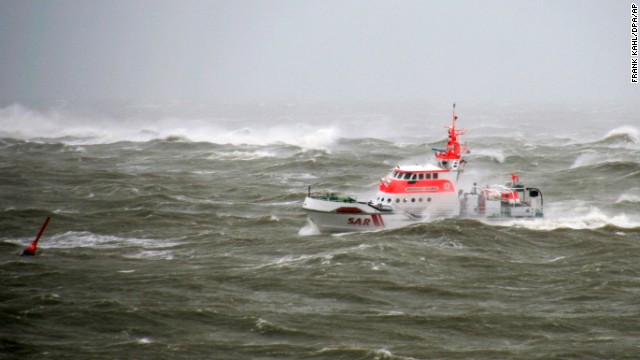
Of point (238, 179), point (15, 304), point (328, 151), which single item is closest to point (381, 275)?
point (15, 304)

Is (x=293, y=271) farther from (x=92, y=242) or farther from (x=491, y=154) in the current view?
(x=491, y=154)

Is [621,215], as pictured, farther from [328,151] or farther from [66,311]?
[328,151]

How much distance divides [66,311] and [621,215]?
136 feet

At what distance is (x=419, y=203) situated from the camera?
186 feet

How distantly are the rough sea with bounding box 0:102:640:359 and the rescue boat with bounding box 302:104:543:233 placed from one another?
116cm

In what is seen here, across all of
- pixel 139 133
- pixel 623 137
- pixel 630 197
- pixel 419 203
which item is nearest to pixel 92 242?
pixel 419 203

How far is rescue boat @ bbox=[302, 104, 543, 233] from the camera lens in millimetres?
55094

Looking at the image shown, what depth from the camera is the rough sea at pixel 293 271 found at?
3584 centimetres

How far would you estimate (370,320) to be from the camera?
125ft

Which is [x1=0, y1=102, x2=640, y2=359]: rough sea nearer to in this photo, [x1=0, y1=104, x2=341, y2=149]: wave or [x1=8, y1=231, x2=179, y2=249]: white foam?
[x1=8, y1=231, x2=179, y2=249]: white foam

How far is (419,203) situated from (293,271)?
45.5 ft

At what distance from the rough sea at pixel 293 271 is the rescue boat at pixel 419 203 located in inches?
45.5

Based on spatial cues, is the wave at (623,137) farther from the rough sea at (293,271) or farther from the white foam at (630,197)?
the white foam at (630,197)

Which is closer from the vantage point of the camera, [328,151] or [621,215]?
[621,215]
